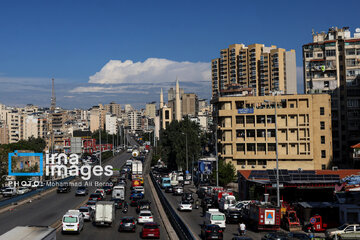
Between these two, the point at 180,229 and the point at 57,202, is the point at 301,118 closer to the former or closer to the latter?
the point at 57,202

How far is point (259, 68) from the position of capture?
162 meters

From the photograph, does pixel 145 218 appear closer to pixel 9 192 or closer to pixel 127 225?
pixel 127 225

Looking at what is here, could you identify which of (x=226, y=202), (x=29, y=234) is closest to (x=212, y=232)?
(x=29, y=234)

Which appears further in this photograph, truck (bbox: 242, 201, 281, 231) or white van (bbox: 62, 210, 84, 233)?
truck (bbox: 242, 201, 281, 231)

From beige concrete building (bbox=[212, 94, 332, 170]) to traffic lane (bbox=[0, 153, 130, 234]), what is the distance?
32515 millimetres

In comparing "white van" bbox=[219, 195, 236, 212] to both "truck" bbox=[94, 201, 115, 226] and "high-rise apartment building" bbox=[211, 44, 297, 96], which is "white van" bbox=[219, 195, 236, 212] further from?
"high-rise apartment building" bbox=[211, 44, 297, 96]

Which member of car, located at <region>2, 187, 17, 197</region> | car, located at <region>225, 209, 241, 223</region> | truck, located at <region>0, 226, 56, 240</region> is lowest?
car, located at <region>2, 187, 17, 197</region>

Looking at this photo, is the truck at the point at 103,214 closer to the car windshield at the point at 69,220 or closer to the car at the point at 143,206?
the car windshield at the point at 69,220

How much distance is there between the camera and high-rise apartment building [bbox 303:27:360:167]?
93.8 meters

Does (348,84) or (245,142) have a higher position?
(348,84)

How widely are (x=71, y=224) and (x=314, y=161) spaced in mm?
56828

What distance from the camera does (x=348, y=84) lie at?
310 ft

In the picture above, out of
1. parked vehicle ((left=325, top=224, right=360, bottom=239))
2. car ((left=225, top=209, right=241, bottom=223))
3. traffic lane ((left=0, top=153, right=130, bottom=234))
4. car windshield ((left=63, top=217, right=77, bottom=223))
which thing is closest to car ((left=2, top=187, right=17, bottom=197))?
traffic lane ((left=0, top=153, right=130, bottom=234))

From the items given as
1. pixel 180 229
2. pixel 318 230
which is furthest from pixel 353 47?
pixel 180 229
